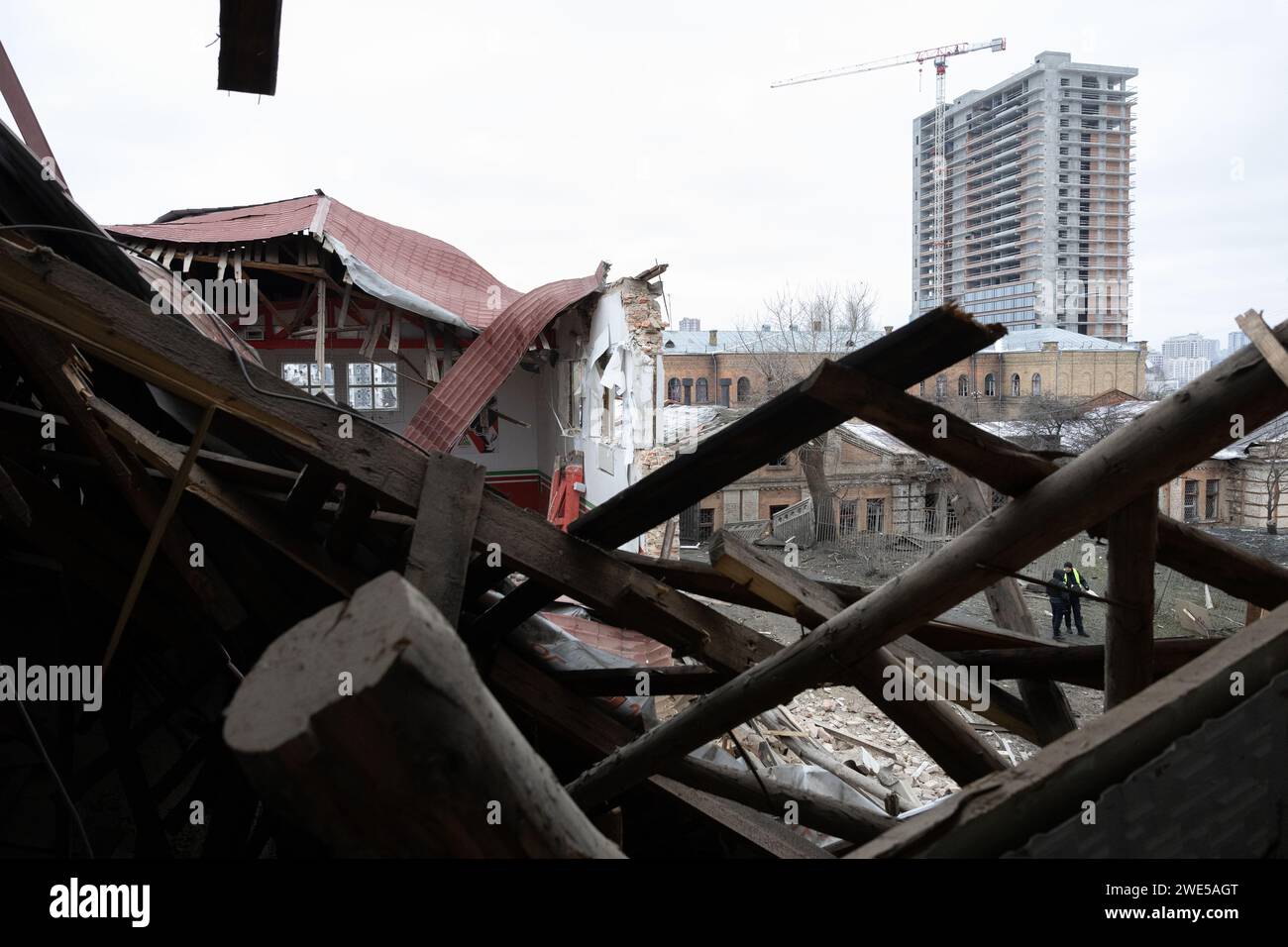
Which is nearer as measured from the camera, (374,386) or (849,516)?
(374,386)

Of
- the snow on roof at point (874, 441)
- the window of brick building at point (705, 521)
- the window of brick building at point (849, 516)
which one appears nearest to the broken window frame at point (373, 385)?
the window of brick building at point (705, 521)

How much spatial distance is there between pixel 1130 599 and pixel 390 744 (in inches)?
75.7

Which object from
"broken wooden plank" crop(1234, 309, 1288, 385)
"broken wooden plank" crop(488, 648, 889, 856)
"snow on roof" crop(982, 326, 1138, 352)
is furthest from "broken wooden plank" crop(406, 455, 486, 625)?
"snow on roof" crop(982, 326, 1138, 352)

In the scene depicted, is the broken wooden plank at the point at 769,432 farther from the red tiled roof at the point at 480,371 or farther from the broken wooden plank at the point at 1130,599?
the red tiled roof at the point at 480,371

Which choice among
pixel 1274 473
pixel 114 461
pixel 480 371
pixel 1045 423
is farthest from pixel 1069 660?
pixel 1045 423

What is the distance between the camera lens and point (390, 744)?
0.88 metres

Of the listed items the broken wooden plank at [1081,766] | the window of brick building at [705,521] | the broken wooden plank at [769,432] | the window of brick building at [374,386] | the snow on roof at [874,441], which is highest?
the window of brick building at [374,386]

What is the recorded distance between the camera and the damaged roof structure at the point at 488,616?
94 centimetres

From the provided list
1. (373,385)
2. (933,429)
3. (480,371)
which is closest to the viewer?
(933,429)

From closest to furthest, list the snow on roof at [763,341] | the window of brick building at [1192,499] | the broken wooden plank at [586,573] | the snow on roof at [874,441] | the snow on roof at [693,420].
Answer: the broken wooden plank at [586,573], the snow on roof at [693,420], the window of brick building at [1192,499], the snow on roof at [874,441], the snow on roof at [763,341]

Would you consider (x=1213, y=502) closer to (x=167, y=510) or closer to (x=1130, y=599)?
(x=1130, y=599)

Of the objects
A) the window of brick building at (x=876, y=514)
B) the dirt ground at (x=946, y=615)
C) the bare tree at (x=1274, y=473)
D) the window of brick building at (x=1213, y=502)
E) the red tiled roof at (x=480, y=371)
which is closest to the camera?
the dirt ground at (x=946, y=615)

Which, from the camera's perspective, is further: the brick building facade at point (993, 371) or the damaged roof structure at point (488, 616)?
the brick building facade at point (993, 371)
